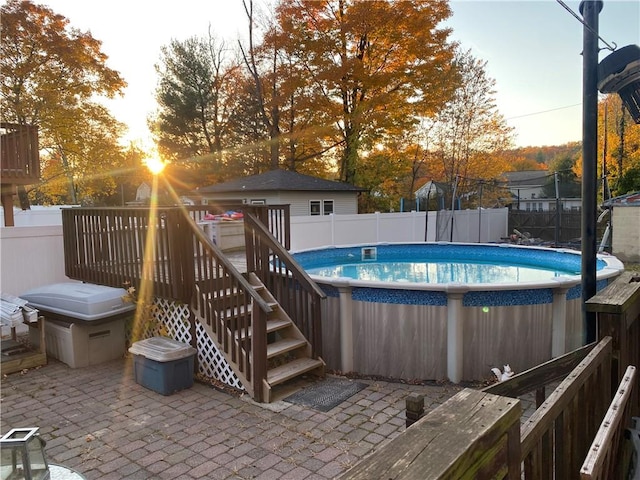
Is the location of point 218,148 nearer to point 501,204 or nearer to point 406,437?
point 501,204

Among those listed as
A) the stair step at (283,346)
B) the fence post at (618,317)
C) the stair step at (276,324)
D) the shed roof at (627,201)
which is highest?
the shed roof at (627,201)

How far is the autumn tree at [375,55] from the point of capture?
15570mm

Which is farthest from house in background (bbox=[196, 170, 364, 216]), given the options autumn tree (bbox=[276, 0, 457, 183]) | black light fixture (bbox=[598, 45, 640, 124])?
black light fixture (bbox=[598, 45, 640, 124])

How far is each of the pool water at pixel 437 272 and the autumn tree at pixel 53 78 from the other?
10.9m

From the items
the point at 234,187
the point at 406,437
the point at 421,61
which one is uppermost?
the point at 421,61

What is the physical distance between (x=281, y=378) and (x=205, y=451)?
121 centimetres

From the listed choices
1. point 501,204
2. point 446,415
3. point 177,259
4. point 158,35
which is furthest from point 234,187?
point 446,415

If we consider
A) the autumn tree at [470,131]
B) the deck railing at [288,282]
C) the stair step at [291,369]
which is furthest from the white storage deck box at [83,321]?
the autumn tree at [470,131]

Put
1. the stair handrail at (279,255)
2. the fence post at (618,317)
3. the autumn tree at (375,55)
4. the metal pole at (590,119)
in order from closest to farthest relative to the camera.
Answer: the fence post at (618,317) < the metal pole at (590,119) < the stair handrail at (279,255) < the autumn tree at (375,55)

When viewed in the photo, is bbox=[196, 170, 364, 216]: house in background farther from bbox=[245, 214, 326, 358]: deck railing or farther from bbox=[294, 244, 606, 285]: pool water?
bbox=[245, 214, 326, 358]: deck railing

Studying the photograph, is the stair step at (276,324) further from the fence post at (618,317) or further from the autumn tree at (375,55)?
the autumn tree at (375,55)

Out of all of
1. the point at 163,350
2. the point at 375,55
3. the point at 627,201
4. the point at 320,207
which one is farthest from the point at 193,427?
the point at 375,55

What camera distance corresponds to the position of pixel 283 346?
4.91 metres

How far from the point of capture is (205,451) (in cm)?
343
